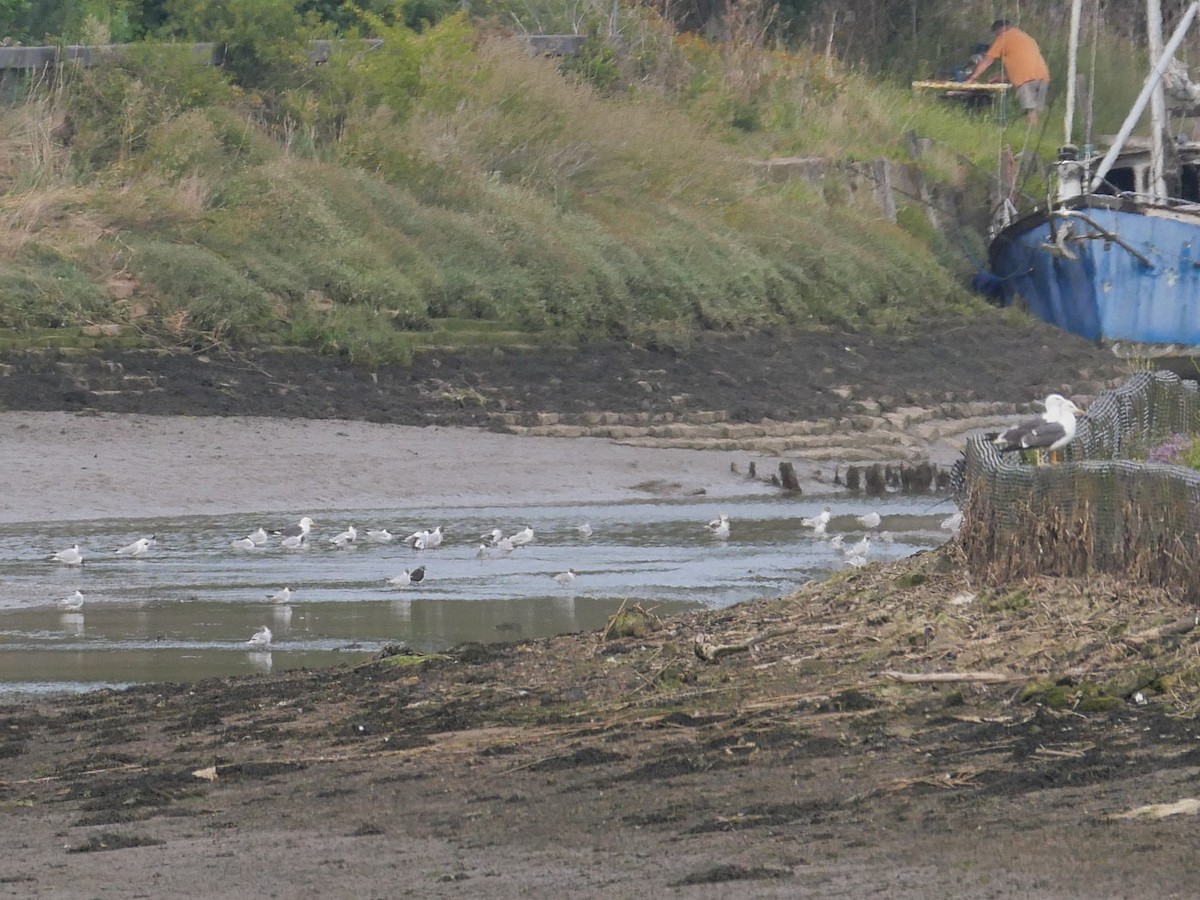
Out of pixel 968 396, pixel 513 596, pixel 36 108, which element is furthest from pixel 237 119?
pixel 513 596

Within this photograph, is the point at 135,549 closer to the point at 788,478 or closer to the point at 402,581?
the point at 402,581

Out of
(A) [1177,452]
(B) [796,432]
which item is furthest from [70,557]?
(B) [796,432]

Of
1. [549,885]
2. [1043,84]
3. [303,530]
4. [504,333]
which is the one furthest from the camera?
[1043,84]

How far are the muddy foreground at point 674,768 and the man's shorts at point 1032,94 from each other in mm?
37410

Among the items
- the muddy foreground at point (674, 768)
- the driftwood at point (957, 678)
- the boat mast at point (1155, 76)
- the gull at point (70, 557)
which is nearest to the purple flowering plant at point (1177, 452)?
the muddy foreground at point (674, 768)

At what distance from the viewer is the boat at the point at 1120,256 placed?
1393 inches

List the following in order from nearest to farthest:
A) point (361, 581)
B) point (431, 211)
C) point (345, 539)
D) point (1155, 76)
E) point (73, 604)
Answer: point (73, 604)
point (361, 581)
point (345, 539)
point (431, 211)
point (1155, 76)

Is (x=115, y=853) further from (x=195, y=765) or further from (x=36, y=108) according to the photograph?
(x=36, y=108)

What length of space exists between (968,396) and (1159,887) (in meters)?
24.3

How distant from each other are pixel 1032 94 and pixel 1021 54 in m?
0.94

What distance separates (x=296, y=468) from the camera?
20.8 metres

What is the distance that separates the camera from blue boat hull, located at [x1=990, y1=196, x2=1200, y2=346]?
35438 millimetres

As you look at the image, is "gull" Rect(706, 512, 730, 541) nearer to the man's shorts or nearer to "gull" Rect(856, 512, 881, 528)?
"gull" Rect(856, 512, 881, 528)

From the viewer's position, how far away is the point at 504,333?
26.4 metres
